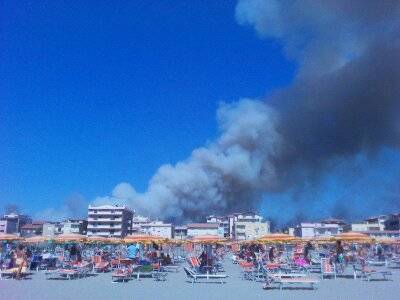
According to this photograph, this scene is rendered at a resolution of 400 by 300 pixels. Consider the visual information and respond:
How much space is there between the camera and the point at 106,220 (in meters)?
113

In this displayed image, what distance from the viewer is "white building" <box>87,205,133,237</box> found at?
11181 centimetres

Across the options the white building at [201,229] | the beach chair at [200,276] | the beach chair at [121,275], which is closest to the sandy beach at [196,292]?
the beach chair at [200,276]

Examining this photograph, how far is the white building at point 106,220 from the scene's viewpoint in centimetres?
11181

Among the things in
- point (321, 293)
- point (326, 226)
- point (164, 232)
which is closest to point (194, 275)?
point (321, 293)

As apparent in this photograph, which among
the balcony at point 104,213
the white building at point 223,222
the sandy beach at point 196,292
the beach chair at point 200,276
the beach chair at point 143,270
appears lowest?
the sandy beach at point 196,292

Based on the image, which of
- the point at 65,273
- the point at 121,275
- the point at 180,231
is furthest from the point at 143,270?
the point at 180,231

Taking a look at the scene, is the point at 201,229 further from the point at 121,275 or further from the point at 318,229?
the point at 121,275

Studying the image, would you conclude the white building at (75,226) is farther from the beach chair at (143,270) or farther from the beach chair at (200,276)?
the beach chair at (200,276)

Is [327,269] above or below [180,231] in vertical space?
below

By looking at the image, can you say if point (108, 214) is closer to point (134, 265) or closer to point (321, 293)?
point (134, 265)

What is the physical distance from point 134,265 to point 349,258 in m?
12.2

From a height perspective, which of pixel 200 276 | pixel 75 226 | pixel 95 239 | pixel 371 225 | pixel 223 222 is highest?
pixel 223 222

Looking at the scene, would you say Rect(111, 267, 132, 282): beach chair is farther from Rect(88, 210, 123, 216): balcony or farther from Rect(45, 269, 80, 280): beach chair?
Rect(88, 210, 123, 216): balcony

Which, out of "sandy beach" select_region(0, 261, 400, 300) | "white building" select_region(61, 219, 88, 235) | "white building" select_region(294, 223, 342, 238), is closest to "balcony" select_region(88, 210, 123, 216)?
"white building" select_region(61, 219, 88, 235)
